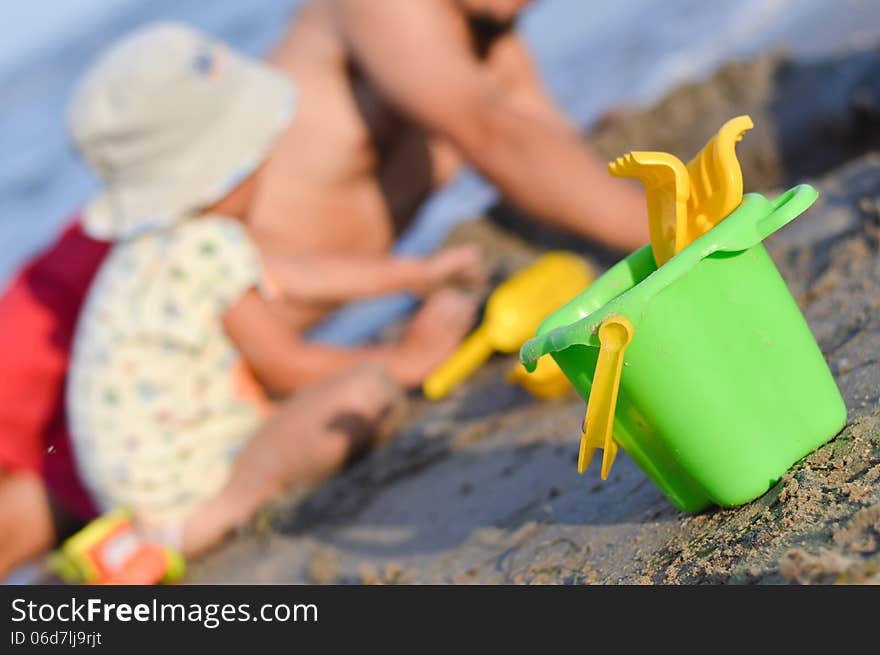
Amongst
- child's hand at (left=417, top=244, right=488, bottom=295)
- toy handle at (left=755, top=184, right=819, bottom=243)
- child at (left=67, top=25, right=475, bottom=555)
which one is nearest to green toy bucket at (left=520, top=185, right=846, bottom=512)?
toy handle at (left=755, top=184, right=819, bottom=243)

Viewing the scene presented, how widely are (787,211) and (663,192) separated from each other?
0.14m

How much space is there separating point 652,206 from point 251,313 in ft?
3.43

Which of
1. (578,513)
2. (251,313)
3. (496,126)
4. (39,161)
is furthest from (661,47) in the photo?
(39,161)

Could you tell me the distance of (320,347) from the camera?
2.01m

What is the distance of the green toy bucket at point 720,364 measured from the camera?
2.75 ft

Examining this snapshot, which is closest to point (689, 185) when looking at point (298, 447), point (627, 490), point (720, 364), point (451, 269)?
point (720, 364)

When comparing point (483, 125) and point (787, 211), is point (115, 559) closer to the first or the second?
point (483, 125)

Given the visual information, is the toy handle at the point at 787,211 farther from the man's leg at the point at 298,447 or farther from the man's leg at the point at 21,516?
the man's leg at the point at 21,516

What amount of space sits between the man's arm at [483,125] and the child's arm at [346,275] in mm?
269

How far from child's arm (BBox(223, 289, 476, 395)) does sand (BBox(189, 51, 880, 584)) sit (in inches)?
4.8

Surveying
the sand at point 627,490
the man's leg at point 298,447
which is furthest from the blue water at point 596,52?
the man's leg at point 298,447

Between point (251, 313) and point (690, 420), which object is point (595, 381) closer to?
point (690, 420)

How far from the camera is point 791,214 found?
32.8 inches
